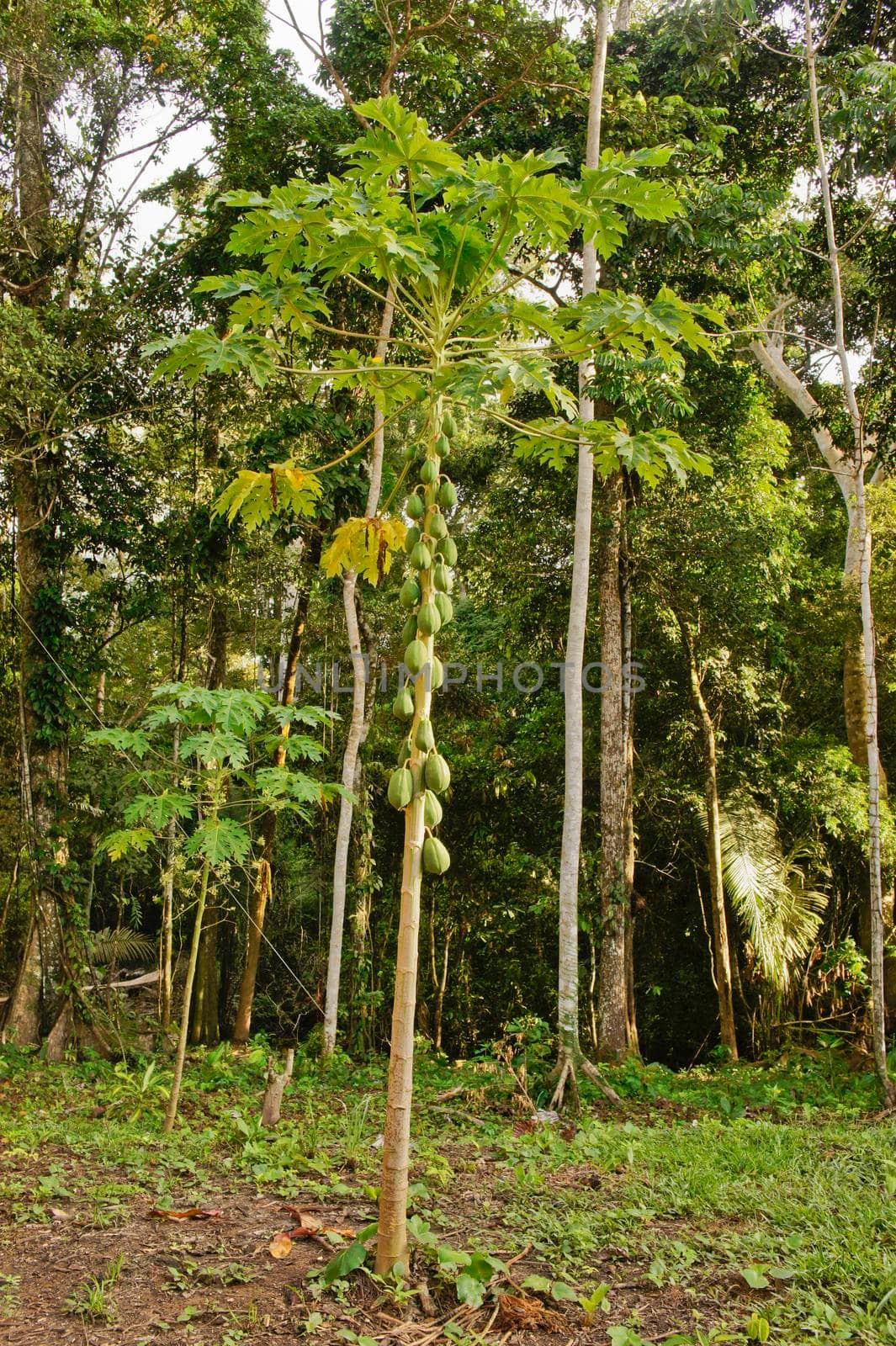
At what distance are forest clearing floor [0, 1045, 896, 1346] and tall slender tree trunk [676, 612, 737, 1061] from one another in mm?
2916

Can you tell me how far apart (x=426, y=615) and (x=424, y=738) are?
0.34m

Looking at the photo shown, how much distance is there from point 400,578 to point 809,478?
18.0 feet

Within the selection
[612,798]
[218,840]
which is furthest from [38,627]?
[612,798]

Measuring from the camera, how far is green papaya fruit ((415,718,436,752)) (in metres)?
2.59

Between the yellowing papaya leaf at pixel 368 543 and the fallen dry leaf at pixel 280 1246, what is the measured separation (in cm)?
213

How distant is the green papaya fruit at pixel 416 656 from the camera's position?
255cm

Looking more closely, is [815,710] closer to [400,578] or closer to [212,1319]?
[400,578]

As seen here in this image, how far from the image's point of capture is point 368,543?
105 inches

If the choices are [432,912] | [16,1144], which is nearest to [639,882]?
[432,912]

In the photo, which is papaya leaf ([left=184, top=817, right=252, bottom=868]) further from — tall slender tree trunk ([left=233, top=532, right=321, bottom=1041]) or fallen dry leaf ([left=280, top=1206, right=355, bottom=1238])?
tall slender tree trunk ([left=233, top=532, right=321, bottom=1041])

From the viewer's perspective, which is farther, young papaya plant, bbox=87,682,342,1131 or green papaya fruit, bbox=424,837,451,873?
young papaya plant, bbox=87,682,342,1131

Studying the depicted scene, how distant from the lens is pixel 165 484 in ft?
28.4

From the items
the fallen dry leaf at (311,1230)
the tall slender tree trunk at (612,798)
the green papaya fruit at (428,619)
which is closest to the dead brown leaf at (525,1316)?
the fallen dry leaf at (311,1230)

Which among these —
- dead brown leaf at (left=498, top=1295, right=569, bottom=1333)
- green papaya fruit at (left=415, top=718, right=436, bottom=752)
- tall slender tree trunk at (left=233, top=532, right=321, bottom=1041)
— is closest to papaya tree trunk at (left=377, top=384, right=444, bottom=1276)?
green papaya fruit at (left=415, top=718, right=436, bottom=752)
